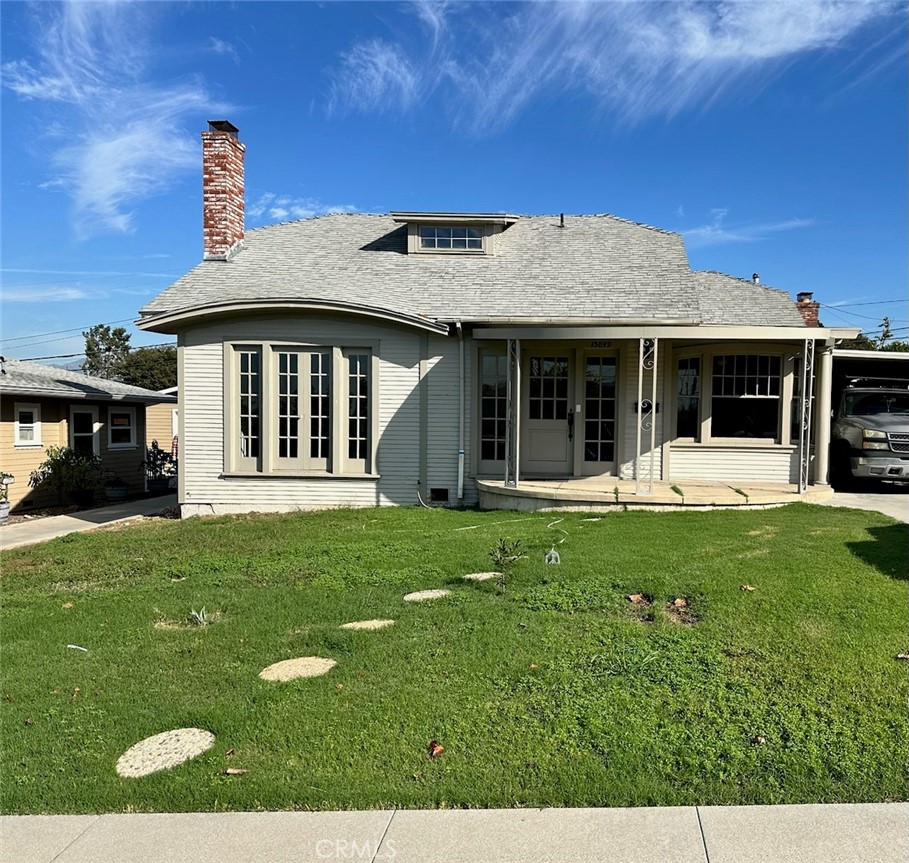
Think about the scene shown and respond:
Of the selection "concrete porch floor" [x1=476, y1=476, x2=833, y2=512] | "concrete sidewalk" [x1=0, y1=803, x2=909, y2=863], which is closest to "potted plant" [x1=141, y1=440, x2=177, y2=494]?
"concrete porch floor" [x1=476, y1=476, x2=833, y2=512]

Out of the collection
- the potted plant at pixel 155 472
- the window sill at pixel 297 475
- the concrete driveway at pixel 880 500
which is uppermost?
the window sill at pixel 297 475

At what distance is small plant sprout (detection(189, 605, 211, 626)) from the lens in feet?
18.0

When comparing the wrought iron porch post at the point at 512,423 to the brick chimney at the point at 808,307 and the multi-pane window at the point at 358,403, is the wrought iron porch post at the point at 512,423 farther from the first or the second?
the brick chimney at the point at 808,307

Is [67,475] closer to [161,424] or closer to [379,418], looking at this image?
[379,418]

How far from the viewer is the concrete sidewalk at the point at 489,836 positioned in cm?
263

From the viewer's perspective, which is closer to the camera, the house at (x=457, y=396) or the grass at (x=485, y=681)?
the grass at (x=485, y=681)

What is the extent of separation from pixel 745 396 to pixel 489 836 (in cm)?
992

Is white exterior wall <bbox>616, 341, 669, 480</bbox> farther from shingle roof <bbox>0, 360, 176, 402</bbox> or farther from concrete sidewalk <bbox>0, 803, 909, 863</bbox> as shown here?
shingle roof <bbox>0, 360, 176, 402</bbox>

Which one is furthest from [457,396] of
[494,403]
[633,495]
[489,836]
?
[489,836]

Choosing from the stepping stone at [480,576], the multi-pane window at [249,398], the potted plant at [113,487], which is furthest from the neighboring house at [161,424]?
the stepping stone at [480,576]

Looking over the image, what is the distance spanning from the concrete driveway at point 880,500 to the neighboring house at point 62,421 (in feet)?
53.3

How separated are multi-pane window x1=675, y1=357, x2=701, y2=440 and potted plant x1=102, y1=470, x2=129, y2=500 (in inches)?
551

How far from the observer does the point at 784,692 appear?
3781mm

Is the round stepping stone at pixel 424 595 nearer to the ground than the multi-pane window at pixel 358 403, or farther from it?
nearer to the ground
